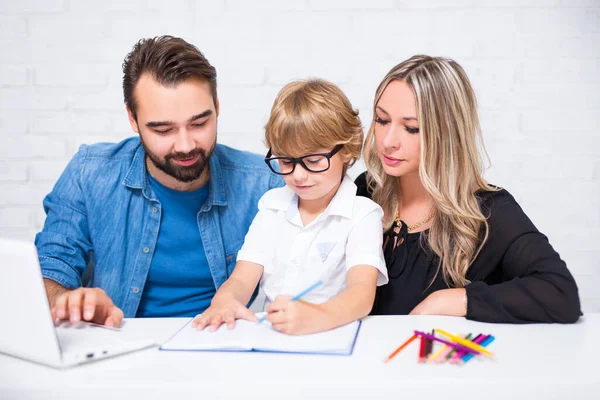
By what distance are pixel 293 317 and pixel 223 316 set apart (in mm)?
185

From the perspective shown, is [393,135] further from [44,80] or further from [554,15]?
[44,80]

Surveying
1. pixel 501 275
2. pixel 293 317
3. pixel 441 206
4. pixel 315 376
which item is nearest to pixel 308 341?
pixel 293 317

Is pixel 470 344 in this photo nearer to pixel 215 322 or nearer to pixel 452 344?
pixel 452 344

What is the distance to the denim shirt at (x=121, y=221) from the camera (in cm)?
191

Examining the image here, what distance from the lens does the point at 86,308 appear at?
1.33 meters

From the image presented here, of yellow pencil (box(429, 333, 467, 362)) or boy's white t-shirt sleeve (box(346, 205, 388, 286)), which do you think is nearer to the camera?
yellow pencil (box(429, 333, 467, 362))

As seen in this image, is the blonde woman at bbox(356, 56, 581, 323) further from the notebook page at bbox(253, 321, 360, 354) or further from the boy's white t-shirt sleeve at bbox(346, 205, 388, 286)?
the notebook page at bbox(253, 321, 360, 354)

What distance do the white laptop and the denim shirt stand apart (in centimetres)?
73

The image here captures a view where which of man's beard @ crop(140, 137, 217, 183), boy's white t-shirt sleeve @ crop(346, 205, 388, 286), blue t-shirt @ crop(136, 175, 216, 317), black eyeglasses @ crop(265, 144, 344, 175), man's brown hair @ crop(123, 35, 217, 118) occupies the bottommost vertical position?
blue t-shirt @ crop(136, 175, 216, 317)

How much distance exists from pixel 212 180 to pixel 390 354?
98 centimetres

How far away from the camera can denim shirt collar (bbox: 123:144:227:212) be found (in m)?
1.95

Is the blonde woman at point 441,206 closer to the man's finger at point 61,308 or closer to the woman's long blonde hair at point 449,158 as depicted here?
the woman's long blonde hair at point 449,158

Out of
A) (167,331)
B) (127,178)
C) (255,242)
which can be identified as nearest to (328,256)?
(255,242)

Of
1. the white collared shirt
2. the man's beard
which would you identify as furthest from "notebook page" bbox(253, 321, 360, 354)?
the man's beard
